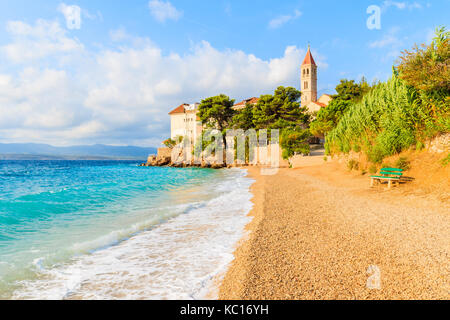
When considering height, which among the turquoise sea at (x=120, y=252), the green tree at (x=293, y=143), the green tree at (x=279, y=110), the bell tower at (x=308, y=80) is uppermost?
the bell tower at (x=308, y=80)

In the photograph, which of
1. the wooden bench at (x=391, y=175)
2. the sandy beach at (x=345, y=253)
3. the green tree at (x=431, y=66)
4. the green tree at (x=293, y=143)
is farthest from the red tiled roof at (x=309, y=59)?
the sandy beach at (x=345, y=253)

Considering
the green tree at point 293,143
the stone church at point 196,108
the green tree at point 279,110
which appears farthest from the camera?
the stone church at point 196,108

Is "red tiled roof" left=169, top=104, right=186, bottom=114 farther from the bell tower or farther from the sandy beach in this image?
the sandy beach

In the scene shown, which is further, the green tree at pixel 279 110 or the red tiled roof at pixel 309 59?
the red tiled roof at pixel 309 59

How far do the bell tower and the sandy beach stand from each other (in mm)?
72711

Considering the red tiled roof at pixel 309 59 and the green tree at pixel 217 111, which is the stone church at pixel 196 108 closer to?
the red tiled roof at pixel 309 59

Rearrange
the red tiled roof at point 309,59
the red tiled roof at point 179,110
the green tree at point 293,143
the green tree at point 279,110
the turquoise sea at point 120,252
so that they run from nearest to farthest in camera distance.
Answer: the turquoise sea at point 120,252 < the green tree at point 293,143 < the green tree at point 279,110 < the red tiled roof at point 309,59 < the red tiled roof at point 179,110

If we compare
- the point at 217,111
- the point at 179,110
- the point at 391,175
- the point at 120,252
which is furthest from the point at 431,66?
the point at 179,110

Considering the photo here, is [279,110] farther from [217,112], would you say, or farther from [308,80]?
[308,80]

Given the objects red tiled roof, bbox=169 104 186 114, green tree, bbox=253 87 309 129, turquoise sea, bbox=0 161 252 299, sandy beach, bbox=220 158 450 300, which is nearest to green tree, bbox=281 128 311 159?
green tree, bbox=253 87 309 129

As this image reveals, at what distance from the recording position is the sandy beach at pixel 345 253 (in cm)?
319

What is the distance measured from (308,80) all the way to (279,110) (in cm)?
3478

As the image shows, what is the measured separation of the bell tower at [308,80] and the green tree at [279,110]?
28395 millimetres

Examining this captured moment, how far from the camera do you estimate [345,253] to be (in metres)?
4.33
